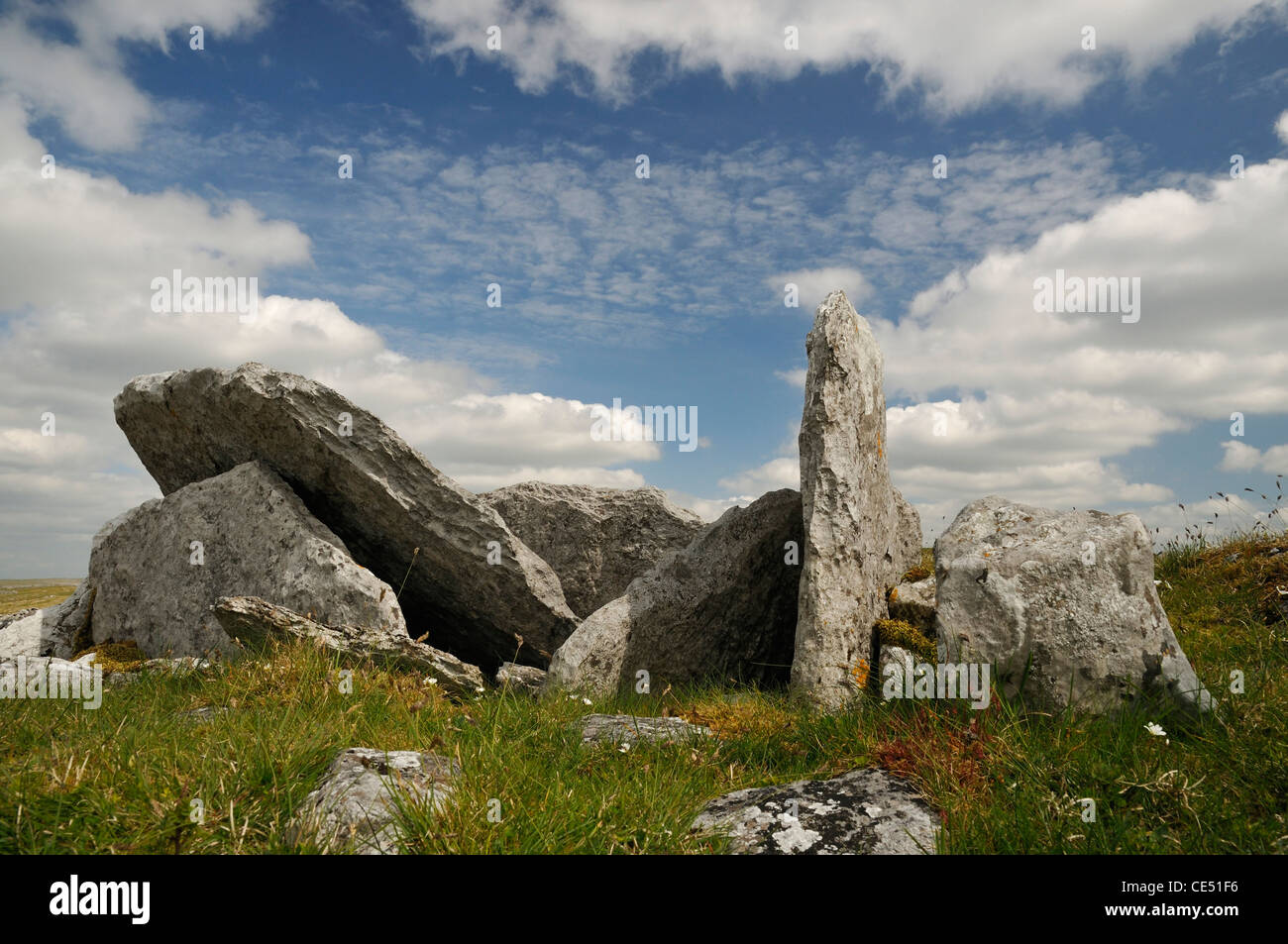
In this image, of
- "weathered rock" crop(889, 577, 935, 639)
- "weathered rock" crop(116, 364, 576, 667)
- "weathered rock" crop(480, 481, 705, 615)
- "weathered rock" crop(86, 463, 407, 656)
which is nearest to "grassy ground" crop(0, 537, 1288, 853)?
"weathered rock" crop(86, 463, 407, 656)

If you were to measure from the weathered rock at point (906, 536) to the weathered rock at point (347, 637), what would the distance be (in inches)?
212

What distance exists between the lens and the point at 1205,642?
847 cm

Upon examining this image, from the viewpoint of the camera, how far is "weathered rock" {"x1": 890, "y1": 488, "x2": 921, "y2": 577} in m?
10.6

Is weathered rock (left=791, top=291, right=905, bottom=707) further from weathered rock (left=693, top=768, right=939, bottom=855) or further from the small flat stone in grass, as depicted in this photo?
weathered rock (left=693, top=768, right=939, bottom=855)

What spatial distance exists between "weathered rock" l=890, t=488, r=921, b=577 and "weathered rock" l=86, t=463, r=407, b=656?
19.7ft

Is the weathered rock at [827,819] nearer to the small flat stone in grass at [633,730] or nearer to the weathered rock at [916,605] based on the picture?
the small flat stone in grass at [633,730]

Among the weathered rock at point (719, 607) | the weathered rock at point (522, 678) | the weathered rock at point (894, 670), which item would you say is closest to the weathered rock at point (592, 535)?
the weathered rock at point (719, 607)

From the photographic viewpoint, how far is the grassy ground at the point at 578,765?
4.16m

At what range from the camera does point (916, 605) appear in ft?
30.0

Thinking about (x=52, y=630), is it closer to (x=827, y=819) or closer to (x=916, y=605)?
(x=916, y=605)

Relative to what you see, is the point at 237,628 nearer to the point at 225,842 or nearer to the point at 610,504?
Result: the point at 225,842

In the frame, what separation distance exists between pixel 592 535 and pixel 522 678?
4130mm

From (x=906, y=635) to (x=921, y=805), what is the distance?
12.6ft
